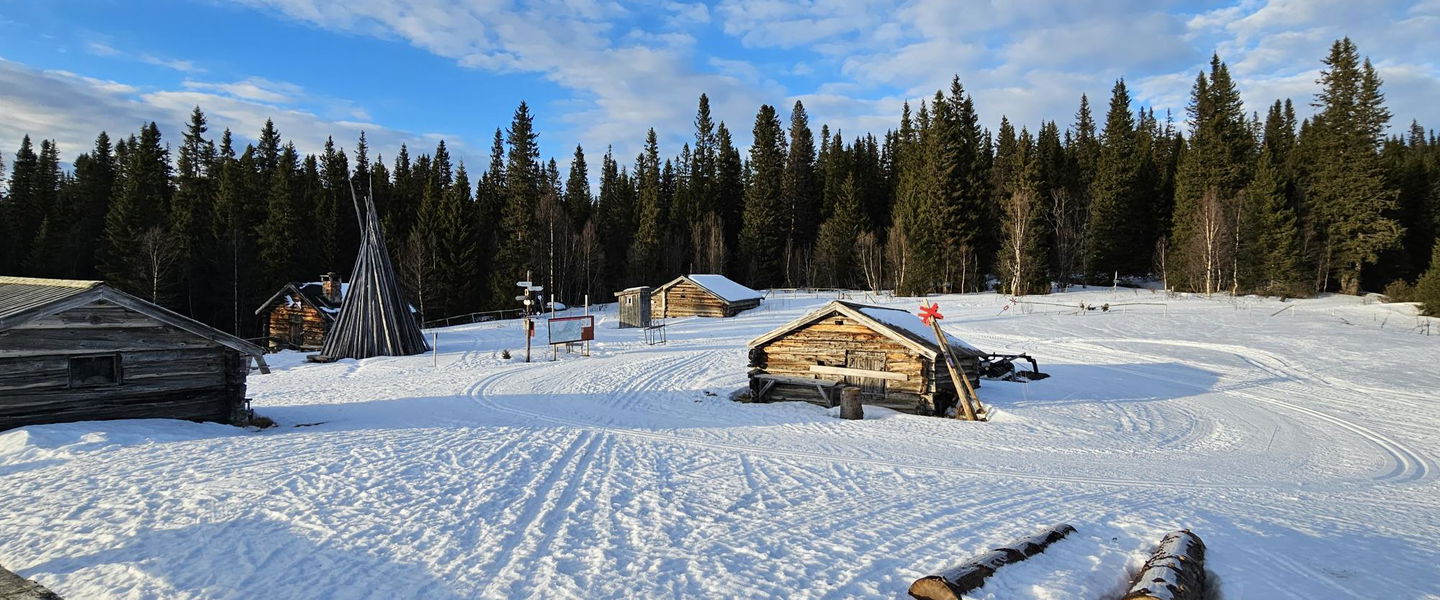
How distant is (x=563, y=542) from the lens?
7.29 meters

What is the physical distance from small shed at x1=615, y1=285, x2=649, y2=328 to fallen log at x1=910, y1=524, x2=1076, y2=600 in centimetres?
3213

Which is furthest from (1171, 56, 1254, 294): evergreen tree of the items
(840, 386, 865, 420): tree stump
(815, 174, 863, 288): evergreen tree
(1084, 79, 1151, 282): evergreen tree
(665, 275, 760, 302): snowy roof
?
(840, 386, 865, 420): tree stump

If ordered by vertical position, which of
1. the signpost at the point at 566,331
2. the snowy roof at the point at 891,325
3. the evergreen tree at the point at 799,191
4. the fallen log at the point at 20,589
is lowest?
the fallen log at the point at 20,589

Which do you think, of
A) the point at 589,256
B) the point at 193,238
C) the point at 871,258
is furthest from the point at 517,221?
the point at 871,258

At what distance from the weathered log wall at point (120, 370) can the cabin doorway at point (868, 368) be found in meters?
14.8

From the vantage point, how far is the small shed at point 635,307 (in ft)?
128

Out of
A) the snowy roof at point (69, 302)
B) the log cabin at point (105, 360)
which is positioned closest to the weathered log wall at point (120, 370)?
the log cabin at point (105, 360)

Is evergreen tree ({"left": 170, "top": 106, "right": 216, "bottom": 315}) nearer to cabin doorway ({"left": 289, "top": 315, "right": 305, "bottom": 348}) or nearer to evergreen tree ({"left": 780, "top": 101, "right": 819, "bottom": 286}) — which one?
cabin doorway ({"left": 289, "top": 315, "right": 305, "bottom": 348})

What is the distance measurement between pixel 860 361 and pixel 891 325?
4.38 ft

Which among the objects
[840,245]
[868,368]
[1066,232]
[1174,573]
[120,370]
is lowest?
[1174,573]

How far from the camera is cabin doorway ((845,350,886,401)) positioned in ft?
58.7

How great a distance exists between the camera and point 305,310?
3725 cm

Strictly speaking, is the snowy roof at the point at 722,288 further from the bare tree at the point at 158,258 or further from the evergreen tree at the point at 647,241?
the bare tree at the point at 158,258

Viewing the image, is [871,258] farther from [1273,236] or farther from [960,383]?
[960,383]
